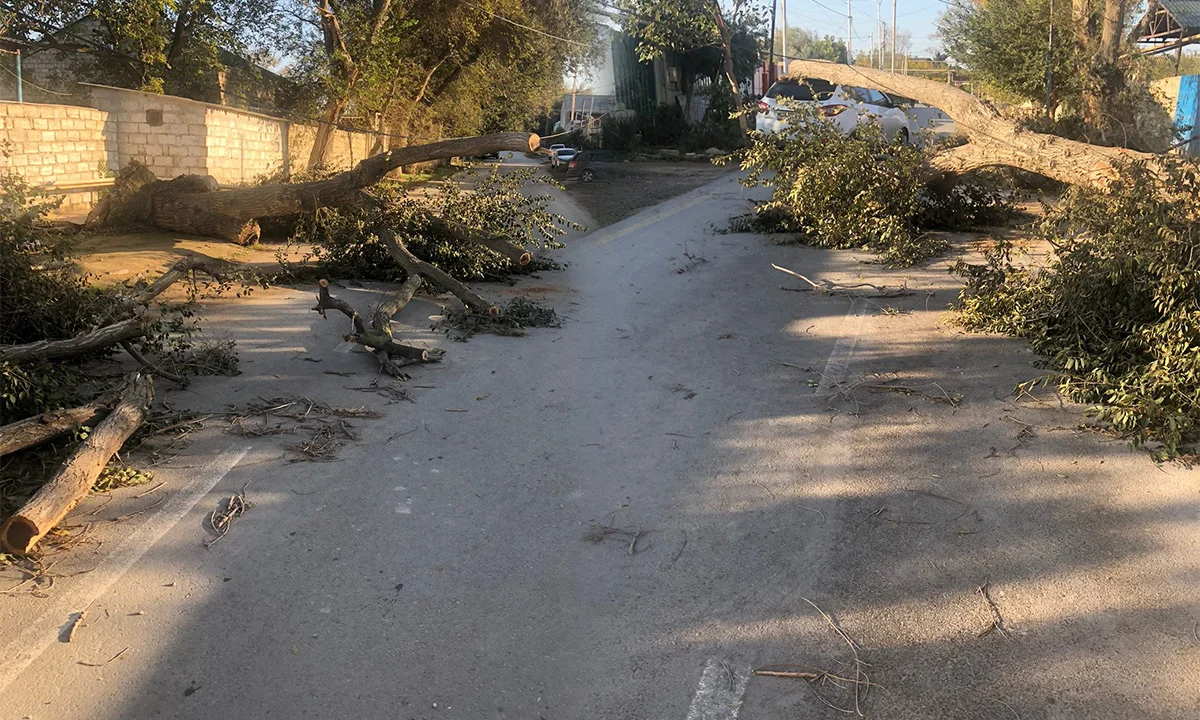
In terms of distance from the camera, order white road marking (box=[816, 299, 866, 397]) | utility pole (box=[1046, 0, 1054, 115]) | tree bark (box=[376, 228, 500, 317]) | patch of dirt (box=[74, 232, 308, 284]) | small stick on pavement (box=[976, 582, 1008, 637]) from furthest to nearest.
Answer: utility pole (box=[1046, 0, 1054, 115]) → patch of dirt (box=[74, 232, 308, 284]) → tree bark (box=[376, 228, 500, 317]) → white road marking (box=[816, 299, 866, 397]) → small stick on pavement (box=[976, 582, 1008, 637])

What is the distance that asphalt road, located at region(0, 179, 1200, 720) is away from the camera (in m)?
3.46

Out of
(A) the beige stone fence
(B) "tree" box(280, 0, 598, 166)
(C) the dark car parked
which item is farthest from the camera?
(C) the dark car parked

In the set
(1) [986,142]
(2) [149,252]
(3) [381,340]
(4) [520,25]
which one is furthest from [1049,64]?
(2) [149,252]

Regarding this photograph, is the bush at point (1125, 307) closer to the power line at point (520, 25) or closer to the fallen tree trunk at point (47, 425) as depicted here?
the fallen tree trunk at point (47, 425)

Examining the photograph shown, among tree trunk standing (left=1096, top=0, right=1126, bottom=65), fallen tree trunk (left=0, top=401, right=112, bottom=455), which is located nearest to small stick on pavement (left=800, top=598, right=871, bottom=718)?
fallen tree trunk (left=0, top=401, right=112, bottom=455)

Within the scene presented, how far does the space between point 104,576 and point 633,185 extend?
19.4 meters

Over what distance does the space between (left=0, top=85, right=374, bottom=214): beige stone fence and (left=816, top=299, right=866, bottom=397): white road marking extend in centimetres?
1179

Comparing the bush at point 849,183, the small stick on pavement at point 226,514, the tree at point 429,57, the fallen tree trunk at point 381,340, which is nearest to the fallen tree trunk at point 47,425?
the small stick on pavement at point 226,514

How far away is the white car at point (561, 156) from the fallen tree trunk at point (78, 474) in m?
21.2

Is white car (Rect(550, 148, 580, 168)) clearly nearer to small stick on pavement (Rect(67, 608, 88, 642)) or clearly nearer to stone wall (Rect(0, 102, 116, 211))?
stone wall (Rect(0, 102, 116, 211))

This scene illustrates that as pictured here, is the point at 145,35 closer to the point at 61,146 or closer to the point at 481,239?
the point at 61,146

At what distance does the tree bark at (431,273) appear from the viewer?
356 inches

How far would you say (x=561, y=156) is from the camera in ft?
86.4

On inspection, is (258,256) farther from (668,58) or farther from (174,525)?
(668,58)
